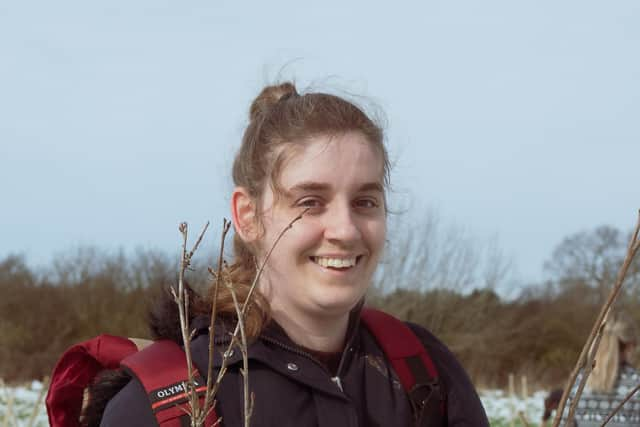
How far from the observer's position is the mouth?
76.6 inches

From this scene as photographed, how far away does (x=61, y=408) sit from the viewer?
6.79 feet

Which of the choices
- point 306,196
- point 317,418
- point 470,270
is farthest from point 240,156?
point 470,270

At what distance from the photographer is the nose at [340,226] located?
1.92 meters

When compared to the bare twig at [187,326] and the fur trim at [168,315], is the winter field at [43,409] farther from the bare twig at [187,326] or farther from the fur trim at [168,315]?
the bare twig at [187,326]

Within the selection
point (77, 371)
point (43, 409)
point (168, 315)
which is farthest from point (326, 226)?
point (43, 409)

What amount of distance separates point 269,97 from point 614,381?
395 centimetres

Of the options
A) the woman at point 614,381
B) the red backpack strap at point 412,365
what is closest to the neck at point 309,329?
the red backpack strap at point 412,365

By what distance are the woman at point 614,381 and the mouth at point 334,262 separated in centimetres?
364

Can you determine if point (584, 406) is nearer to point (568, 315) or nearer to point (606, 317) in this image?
point (606, 317)

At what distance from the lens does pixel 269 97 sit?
2377 millimetres

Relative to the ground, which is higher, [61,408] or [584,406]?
[61,408]

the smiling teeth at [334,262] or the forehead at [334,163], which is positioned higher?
the forehead at [334,163]

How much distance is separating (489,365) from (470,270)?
149 inches

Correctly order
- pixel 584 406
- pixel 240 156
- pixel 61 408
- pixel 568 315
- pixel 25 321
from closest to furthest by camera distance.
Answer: pixel 61 408 < pixel 240 156 < pixel 584 406 < pixel 25 321 < pixel 568 315
